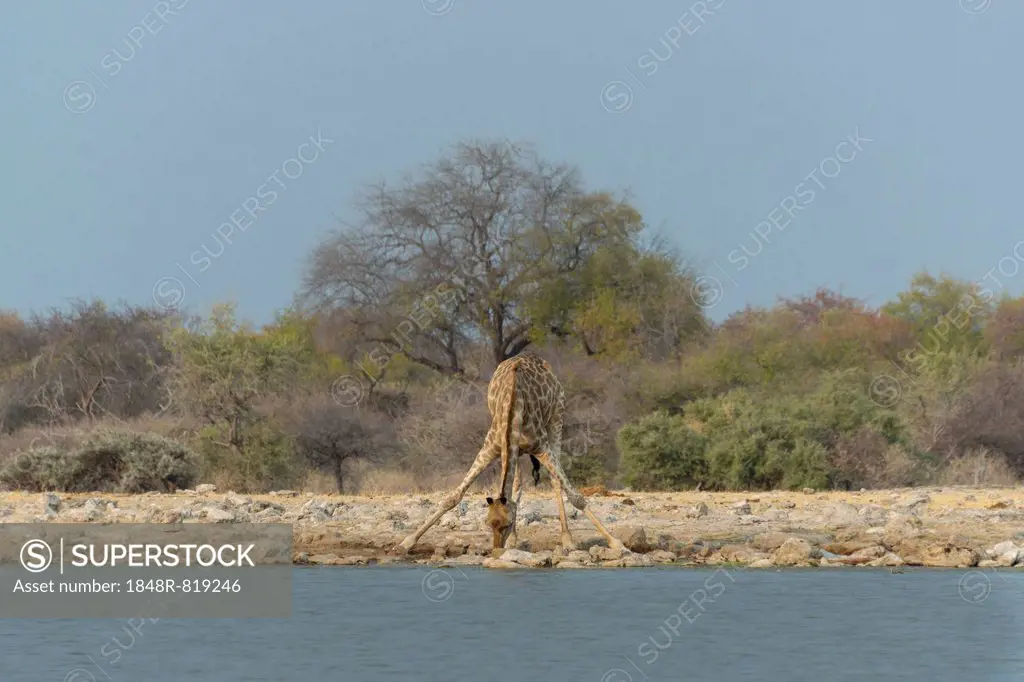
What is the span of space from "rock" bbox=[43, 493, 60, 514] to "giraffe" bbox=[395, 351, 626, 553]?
589cm

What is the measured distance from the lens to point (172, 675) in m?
12.6

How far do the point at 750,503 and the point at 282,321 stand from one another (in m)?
21.2

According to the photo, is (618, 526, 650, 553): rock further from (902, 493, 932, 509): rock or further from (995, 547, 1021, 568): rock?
(902, 493, 932, 509): rock

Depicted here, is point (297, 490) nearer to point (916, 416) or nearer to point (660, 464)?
point (660, 464)

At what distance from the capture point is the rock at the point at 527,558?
55.2ft

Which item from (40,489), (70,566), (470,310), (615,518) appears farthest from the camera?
(470,310)

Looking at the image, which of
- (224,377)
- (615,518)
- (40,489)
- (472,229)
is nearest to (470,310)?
(472,229)

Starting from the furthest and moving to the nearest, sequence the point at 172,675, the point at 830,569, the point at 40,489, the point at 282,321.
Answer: the point at 282,321, the point at 40,489, the point at 830,569, the point at 172,675

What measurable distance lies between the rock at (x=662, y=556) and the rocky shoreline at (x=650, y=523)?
18mm

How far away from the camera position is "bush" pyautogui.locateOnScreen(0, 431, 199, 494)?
24.9 metres

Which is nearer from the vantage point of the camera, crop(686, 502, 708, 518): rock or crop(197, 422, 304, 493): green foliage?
crop(686, 502, 708, 518): rock

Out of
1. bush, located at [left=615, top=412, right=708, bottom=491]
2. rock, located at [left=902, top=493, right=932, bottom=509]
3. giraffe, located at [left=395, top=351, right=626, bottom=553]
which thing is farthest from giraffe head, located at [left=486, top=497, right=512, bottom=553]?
bush, located at [left=615, top=412, right=708, bottom=491]

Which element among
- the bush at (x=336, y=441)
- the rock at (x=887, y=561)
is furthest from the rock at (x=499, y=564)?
the bush at (x=336, y=441)

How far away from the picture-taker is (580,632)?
14.1 meters
